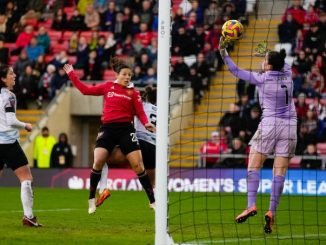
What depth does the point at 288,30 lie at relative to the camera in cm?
2802

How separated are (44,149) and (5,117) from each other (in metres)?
15.5

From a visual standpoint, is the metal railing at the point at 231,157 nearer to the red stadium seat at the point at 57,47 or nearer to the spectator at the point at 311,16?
the spectator at the point at 311,16

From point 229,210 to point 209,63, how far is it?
445 inches

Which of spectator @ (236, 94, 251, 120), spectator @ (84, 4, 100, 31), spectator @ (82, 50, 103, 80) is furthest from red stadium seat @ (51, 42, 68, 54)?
spectator @ (236, 94, 251, 120)

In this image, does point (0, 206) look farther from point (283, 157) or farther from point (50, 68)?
point (50, 68)

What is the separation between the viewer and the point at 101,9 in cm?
3462

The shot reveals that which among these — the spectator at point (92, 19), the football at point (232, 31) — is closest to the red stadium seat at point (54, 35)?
the spectator at point (92, 19)

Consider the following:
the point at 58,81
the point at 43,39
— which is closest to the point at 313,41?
the point at 58,81

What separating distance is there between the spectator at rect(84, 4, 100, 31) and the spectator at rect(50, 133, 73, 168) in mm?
5799

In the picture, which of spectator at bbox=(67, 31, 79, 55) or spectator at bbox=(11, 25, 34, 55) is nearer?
spectator at bbox=(67, 31, 79, 55)

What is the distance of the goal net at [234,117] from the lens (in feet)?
66.4

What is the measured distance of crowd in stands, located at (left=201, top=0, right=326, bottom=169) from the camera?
1023 inches

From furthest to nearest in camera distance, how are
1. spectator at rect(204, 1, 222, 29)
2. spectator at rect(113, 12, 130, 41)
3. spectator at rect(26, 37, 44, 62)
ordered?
1. spectator at rect(26, 37, 44, 62)
2. spectator at rect(113, 12, 130, 41)
3. spectator at rect(204, 1, 222, 29)

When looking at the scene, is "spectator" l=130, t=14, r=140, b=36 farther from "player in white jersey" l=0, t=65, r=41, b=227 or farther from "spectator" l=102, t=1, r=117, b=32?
"player in white jersey" l=0, t=65, r=41, b=227
